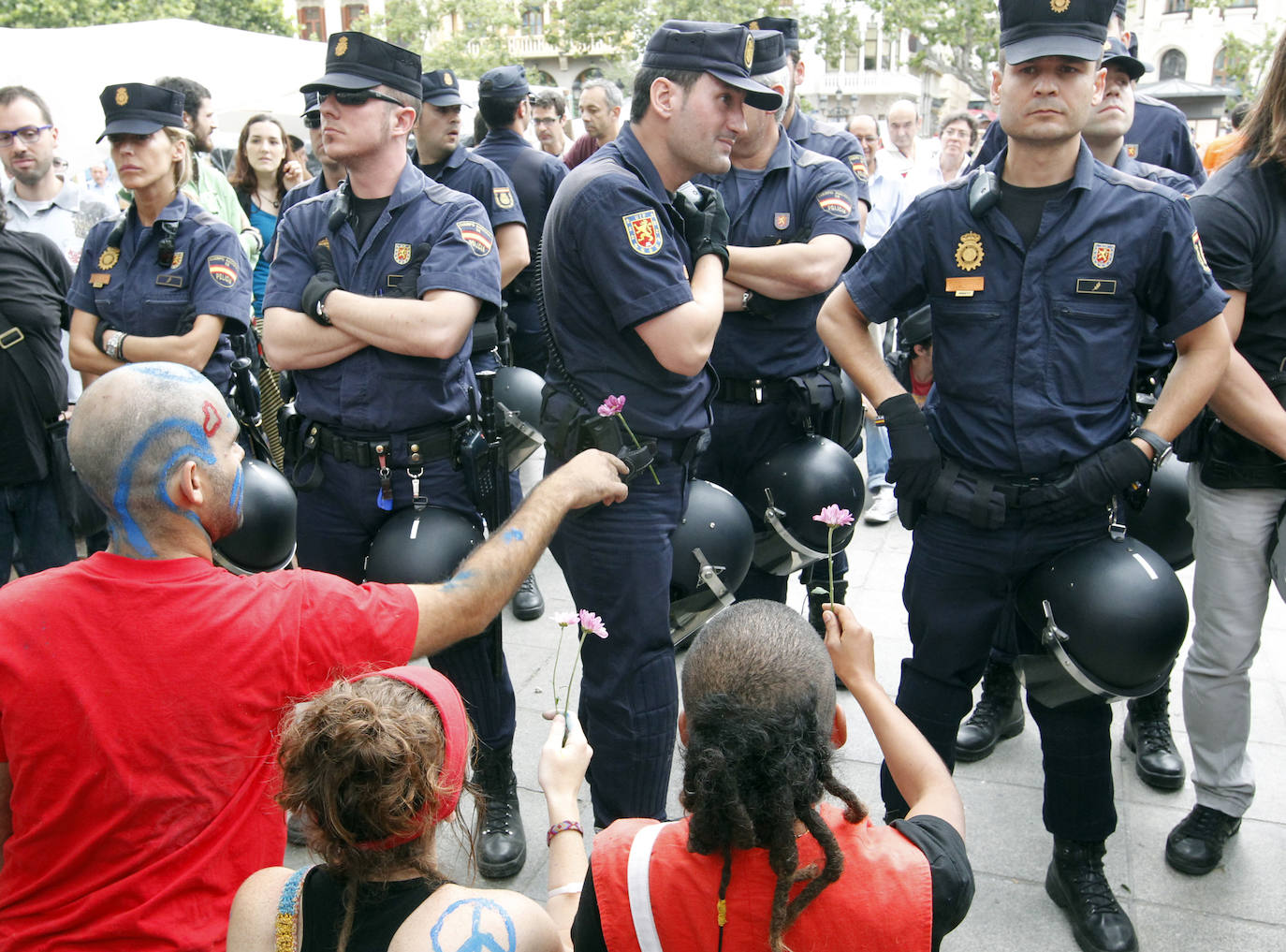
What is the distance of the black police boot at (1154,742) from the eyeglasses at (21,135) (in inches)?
230

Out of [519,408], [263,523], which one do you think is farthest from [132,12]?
[263,523]

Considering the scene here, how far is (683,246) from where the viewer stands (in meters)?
2.91

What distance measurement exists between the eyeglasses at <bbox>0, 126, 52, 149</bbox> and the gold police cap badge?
5.07 meters

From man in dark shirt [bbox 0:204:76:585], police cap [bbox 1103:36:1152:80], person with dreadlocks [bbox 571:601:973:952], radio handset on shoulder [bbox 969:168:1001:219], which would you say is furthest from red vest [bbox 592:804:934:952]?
man in dark shirt [bbox 0:204:76:585]

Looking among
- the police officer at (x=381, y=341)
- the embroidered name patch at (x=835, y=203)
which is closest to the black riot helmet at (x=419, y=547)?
the police officer at (x=381, y=341)

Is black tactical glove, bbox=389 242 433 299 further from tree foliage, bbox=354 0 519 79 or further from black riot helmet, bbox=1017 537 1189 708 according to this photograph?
tree foliage, bbox=354 0 519 79

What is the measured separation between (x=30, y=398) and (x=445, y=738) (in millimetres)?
3341

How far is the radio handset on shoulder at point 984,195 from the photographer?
8.80 feet

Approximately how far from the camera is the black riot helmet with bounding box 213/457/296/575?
321 centimetres

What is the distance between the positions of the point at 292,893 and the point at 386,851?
0.16 meters

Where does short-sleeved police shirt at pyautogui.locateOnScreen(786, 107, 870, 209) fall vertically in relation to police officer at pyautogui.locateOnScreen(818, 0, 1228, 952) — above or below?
above

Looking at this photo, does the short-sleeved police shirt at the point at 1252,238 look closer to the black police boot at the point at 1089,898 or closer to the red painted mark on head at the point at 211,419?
the black police boot at the point at 1089,898

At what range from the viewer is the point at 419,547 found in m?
2.97

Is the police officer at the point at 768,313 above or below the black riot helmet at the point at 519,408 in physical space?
above
